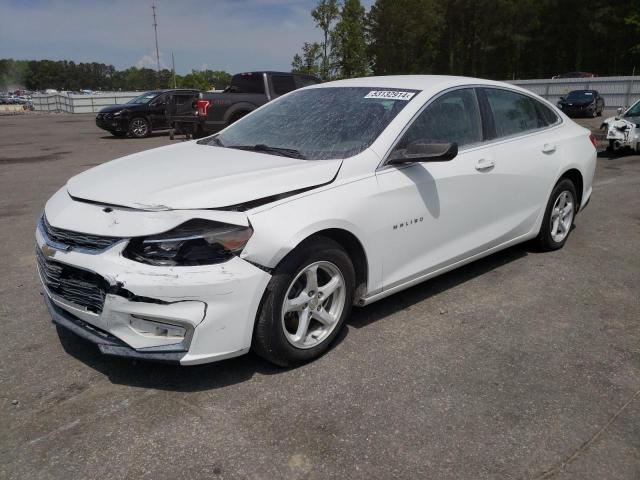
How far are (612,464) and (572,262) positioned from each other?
2954mm

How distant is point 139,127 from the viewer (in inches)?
752

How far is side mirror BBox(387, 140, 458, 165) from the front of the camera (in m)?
3.47

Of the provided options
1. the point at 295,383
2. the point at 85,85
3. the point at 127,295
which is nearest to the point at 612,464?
the point at 295,383

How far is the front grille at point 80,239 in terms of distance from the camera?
2.85 m

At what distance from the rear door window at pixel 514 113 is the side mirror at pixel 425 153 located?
120cm

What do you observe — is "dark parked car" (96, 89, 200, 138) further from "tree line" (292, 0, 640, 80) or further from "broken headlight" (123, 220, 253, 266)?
"tree line" (292, 0, 640, 80)

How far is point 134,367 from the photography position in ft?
10.7

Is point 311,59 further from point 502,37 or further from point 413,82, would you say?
point 502,37

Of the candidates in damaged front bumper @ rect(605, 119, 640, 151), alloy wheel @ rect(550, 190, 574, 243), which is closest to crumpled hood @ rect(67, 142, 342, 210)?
alloy wheel @ rect(550, 190, 574, 243)

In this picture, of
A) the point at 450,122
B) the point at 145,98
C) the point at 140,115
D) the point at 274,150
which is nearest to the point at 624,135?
the point at 450,122

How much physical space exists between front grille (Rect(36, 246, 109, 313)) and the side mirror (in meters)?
1.86

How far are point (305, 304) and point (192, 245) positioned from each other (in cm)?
76

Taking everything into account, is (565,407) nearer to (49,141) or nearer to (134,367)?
(134,367)

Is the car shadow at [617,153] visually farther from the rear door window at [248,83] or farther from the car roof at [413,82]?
the car roof at [413,82]
